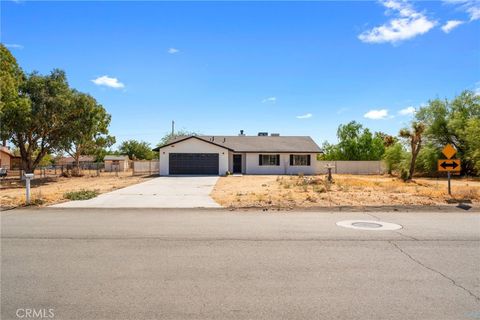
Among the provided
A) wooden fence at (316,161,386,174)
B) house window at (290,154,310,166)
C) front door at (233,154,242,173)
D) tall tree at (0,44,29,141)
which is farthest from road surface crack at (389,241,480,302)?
wooden fence at (316,161,386,174)

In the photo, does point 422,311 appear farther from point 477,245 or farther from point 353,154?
point 353,154

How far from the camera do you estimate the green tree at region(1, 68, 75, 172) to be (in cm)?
2583

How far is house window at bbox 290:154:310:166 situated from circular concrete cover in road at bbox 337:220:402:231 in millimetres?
27849

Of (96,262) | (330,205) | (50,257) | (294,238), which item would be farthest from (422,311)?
(330,205)

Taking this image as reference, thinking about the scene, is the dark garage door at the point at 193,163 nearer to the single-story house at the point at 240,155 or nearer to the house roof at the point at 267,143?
the single-story house at the point at 240,155

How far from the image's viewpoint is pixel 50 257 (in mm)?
5703

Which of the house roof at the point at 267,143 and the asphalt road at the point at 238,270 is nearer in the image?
the asphalt road at the point at 238,270

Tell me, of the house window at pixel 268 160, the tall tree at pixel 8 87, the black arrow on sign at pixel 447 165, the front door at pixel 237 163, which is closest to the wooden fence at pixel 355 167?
the house window at pixel 268 160

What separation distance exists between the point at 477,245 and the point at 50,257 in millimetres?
7970

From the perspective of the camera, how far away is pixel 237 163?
1471 inches

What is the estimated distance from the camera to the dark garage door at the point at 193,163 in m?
33.5

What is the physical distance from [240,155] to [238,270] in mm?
32397

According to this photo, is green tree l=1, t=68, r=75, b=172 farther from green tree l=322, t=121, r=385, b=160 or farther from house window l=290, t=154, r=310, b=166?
green tree l=322, t=121, r=385, b=160

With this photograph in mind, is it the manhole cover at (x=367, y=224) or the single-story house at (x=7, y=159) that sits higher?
the single-story house at (x=7, y=159)
